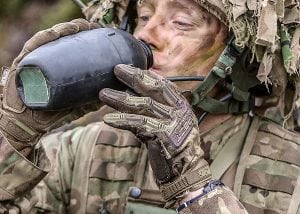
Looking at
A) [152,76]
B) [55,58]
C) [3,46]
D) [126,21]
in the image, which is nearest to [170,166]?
[152,76]

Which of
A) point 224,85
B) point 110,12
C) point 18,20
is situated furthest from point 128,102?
point 18,20

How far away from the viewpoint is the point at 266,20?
Result: 3605 mm

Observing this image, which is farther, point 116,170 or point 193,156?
point 116,170

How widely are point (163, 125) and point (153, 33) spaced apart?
565 mm

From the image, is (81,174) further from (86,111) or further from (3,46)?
(3,46)

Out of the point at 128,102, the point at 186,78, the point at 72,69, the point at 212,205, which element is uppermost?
the point at 72,69

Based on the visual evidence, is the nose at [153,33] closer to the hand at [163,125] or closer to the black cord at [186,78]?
the black cord at [186,78]

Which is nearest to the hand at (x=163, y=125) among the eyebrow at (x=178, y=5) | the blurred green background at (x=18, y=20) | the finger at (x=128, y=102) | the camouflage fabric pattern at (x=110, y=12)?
the finger at (x=128, y=102)

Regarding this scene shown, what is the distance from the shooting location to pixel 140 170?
3852mm

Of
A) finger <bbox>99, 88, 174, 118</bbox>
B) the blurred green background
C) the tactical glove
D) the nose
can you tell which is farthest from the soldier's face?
the blurred green background

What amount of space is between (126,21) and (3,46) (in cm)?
205

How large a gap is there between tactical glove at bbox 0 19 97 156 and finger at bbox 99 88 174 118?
0.30 metres

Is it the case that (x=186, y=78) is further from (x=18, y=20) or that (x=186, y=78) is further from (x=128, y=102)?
(x=18, y=20)

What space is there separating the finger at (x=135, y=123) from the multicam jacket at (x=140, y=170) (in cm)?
50
